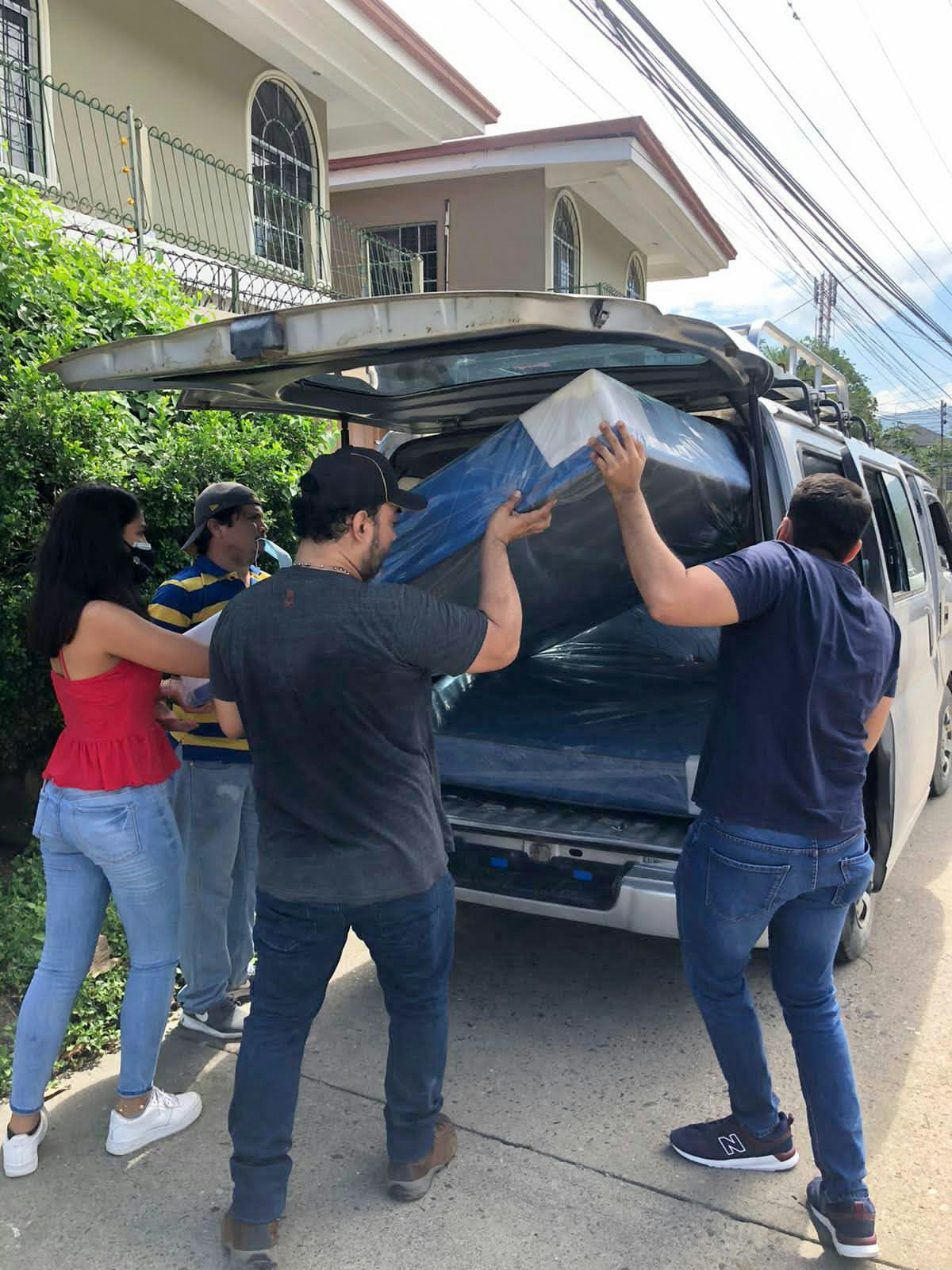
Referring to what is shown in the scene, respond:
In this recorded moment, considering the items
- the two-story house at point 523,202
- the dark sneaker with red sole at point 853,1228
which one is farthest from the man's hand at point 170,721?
the two-story house at point 523,202

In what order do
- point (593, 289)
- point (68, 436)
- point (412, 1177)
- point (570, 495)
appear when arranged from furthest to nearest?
point (593, 289) → point (68, 436) → point (570, 495) → point (412, 1177)

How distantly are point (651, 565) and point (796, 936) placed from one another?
988 mm

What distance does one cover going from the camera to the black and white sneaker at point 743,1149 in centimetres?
264

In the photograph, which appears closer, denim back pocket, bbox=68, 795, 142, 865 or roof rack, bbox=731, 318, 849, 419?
denim back pocket, bbox=68, 795, 142, 865

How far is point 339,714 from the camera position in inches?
85.7

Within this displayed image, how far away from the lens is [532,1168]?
8.79 ft

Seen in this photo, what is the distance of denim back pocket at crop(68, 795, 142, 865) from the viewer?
2.65 m

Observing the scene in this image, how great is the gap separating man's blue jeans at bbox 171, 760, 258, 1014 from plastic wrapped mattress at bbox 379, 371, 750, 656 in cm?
98

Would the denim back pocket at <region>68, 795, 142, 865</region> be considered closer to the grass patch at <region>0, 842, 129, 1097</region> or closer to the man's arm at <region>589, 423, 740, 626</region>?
the grass patch at <region>0, 842, 129, 1097</region>

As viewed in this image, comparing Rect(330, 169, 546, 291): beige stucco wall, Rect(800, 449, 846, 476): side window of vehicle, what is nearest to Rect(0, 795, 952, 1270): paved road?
Rect(800, 449, 846, 476): side window of vehicle

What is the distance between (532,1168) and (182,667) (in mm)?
1654

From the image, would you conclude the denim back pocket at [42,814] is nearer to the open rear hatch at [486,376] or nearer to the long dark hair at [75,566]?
the long dark hair at [75,566]

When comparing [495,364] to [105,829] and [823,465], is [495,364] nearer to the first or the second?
[823,465]

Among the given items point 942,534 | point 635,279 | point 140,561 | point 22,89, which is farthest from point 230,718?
point 635,279
